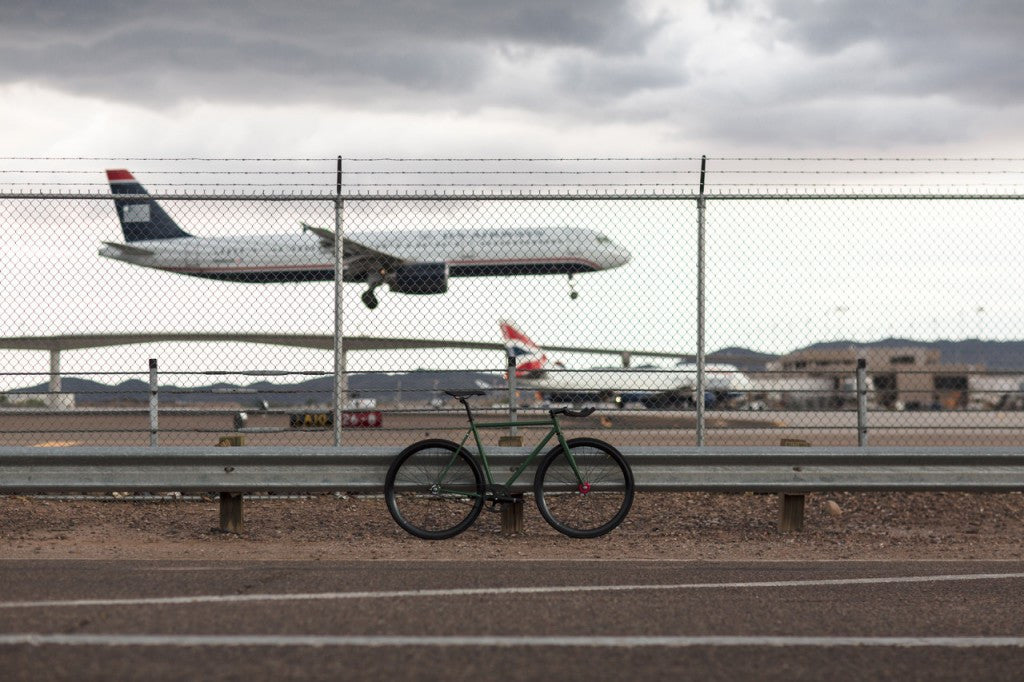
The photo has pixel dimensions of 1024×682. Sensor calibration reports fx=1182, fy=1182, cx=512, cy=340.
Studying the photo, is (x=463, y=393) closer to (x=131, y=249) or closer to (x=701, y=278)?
(x=701, y=278)

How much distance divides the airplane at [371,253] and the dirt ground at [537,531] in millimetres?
2481

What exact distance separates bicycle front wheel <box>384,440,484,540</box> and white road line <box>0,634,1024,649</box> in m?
4.08

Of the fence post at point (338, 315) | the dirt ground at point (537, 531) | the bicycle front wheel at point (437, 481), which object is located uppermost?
the fence post at point (338, 315)

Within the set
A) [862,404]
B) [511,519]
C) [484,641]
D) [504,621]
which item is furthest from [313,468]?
[862,404]

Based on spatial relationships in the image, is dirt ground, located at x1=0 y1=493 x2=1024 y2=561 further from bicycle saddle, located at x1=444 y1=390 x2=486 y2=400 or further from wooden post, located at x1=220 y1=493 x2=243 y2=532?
bicycle saddle, located at x1=444 y1=390 x2=486 y2=400

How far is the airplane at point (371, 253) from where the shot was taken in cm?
1446

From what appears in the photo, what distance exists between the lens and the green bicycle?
9.07 metres

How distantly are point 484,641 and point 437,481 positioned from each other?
14.0 feet

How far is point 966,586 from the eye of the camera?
661cm

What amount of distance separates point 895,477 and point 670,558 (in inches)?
91.2

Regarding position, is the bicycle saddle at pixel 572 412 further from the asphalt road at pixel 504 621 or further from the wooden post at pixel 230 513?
the wooden post at pixel 230 513

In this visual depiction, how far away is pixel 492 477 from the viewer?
9.20 meters

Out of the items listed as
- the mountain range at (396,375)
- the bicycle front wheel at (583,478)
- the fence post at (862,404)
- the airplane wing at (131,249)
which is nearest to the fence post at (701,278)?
the mountain range at (396,375)

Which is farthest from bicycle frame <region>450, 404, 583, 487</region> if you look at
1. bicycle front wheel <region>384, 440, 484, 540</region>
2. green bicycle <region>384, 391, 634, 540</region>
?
bicycle front wheel <region>384, 440, 484, 540</region>
